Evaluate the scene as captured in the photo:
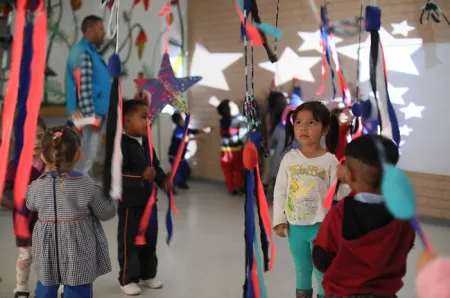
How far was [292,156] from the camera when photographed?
1.96 metres

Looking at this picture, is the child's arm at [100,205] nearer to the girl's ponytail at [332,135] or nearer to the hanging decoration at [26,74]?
the hanging decoration at [26,74]

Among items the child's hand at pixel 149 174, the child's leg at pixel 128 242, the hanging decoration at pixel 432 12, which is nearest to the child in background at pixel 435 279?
the child's hand at pixel 149 174

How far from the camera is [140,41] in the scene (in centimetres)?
573

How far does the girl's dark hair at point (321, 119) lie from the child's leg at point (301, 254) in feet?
1.11

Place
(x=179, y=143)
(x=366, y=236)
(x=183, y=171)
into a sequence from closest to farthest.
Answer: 1. (x=366, y=236)
2. (x=179, y=143)
3. (x=183, y=171)

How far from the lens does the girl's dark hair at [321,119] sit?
6.25ft

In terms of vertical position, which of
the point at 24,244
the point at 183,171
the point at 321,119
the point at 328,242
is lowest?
the point at 183,171

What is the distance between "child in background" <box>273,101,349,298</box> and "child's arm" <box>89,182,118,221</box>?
598mm

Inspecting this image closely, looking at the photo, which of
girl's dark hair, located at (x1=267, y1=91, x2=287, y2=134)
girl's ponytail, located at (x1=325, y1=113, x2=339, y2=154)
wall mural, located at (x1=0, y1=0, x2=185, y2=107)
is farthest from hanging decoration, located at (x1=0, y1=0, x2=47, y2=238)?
girl's dark hair, located at (x1=267, y1=91, x2=287, y2=134)

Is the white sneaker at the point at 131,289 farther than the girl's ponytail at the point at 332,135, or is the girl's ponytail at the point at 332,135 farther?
the white sneaker at the point at 131,289

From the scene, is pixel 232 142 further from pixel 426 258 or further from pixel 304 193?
pixel 426 258

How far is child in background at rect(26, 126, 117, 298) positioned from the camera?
1.86m

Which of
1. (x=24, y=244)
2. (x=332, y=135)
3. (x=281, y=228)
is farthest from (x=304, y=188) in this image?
(x=24, y=244)

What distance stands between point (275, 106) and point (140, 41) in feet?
5.82
